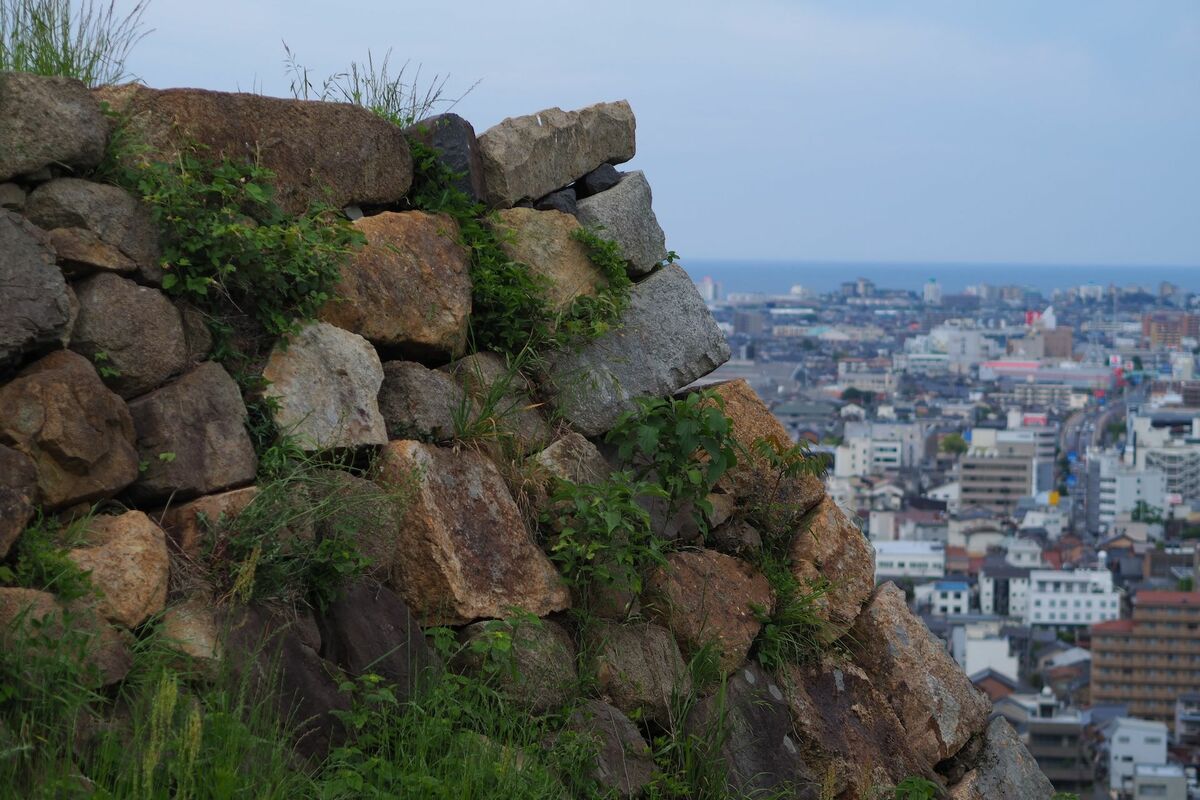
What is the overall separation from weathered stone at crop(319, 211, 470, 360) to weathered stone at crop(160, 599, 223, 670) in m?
1.25

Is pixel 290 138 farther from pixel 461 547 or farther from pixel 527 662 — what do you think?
pixel 527 662

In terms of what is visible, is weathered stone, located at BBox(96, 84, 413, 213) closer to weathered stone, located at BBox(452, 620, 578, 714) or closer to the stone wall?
the stone wall

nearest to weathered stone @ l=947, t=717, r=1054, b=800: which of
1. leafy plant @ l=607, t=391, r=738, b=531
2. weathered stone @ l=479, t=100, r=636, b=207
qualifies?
leafy plant @ l=607, t=391, r=738, b=531

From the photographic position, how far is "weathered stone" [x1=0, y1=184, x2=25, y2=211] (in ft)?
12.7

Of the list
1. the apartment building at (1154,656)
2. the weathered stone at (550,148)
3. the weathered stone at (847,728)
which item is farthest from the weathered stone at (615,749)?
the apartment building at (1154,656)

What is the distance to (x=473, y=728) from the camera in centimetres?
394

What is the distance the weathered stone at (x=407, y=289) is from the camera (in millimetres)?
4680

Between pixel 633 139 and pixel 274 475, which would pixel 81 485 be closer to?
pixel 274 475

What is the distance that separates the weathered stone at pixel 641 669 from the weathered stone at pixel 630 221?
5.46ft

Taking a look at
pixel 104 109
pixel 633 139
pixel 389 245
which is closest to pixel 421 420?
pixel 389 245

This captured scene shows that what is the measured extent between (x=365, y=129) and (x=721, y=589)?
212cm

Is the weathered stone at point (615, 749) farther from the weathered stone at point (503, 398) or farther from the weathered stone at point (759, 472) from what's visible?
the weathered stone at point (759, 472)

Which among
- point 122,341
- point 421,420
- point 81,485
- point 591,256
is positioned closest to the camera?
point 81,485

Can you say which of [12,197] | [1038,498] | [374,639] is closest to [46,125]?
[12,197]
